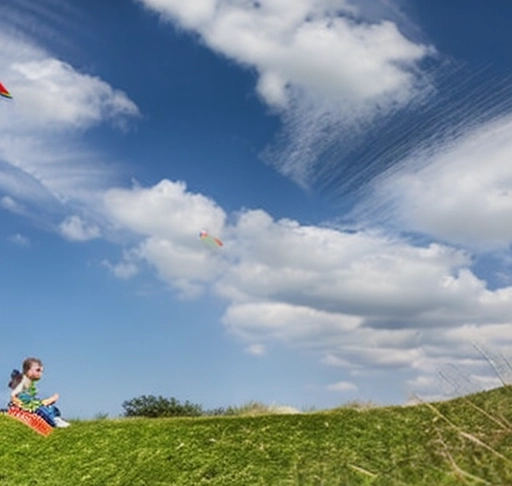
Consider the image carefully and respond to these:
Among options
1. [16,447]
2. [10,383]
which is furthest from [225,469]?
[10,383]

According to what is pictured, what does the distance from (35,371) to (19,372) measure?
13.4 inches

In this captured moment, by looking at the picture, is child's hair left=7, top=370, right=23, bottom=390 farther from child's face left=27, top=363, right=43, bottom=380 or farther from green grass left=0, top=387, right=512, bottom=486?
green grass left=0, top=387, right=512, bottom=486

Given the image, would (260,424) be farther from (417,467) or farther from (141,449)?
(417,467)

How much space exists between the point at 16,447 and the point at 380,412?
557 cm

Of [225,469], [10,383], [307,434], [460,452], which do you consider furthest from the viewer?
[10,383]

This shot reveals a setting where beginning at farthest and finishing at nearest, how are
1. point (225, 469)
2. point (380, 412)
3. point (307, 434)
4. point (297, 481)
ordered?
point (380, 412) < point (307, 434) < point (225, 469) < point (297, 481)

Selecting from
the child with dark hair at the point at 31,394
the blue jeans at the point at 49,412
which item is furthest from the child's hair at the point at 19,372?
the blue jeans at the point at 49,412

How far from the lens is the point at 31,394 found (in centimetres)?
1507

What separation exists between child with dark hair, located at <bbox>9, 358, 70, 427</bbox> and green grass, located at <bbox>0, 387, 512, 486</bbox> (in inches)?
23.4

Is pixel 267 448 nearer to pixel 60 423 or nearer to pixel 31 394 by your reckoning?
pixel 60 423

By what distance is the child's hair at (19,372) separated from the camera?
595 inches

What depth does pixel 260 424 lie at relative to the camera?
12688 mm

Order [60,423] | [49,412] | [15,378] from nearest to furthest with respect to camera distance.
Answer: [60,423], [49,412], [15,378]

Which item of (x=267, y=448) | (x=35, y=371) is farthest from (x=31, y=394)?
(x=267, y=448)
